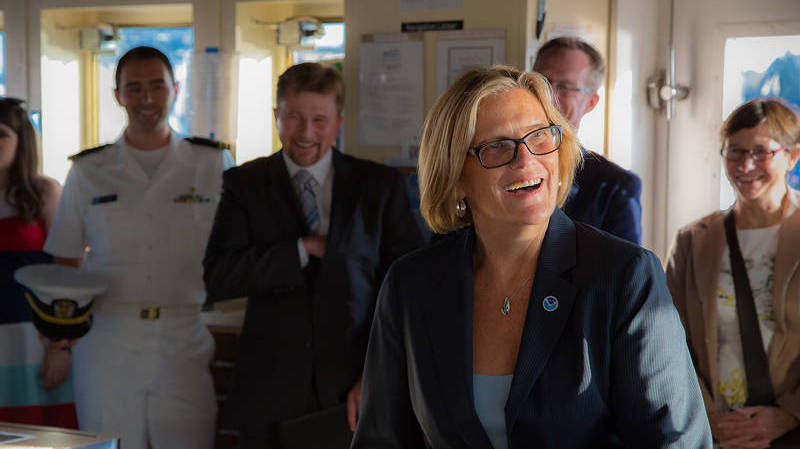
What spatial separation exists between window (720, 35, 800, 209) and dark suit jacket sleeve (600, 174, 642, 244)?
4.17 feet

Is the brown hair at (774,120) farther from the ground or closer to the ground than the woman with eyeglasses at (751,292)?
farther from the ground

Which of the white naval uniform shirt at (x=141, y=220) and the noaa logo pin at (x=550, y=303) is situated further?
the white naval uniform shirt at (x=141, y=220)

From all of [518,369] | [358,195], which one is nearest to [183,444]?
[358,195]

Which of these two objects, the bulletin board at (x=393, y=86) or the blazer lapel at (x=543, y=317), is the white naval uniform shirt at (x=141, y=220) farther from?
the blazer lapel at (x=543, y=317)

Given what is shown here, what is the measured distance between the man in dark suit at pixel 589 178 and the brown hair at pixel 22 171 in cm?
198

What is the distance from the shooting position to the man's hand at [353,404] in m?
2.44

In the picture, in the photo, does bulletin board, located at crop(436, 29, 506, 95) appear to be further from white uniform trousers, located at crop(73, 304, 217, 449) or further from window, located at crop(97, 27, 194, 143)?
window, located at crop(97, 27, 194, 143)

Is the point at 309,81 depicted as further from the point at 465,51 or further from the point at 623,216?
the point at 623,216

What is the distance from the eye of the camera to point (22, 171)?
10.3 ft

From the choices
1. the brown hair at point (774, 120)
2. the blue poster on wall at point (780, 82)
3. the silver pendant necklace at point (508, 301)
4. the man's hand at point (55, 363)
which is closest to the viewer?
the silver pendant necklace at point (508, 301)

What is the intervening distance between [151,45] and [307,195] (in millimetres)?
1832

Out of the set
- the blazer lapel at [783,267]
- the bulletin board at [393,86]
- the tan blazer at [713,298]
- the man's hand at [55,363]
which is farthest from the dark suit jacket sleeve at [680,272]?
the man's hand at [55,363]

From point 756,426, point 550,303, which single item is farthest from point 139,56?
point 756,426

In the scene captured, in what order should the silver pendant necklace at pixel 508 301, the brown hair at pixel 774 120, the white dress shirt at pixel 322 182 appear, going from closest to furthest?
the silver pendant necklace at pixel 508 301 → the brown hair at pixel 774 120 → the white dress shirt at pixel 322 182
